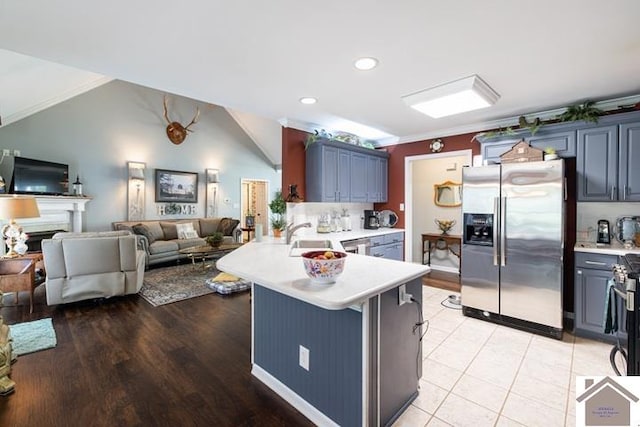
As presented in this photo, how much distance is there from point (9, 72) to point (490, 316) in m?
6.75

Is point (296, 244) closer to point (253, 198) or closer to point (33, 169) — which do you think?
point (33, 169)

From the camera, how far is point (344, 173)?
427 cm

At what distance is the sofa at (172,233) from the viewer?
5.68 metres

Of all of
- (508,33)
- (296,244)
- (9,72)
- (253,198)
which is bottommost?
(296,244)

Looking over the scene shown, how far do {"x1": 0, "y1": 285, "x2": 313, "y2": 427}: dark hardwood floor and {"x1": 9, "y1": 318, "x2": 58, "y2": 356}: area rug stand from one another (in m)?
0.08

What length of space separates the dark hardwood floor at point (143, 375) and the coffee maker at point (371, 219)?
2.56 m

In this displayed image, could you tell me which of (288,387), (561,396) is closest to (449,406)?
(561,396)

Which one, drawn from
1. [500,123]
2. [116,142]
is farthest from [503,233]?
[116,142]

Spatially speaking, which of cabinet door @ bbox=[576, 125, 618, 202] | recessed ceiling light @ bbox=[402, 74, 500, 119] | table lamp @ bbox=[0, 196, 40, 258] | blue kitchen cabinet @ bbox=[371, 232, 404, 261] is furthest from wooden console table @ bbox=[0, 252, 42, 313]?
cabinet door @ bbox=[576, 125, 618, 202]

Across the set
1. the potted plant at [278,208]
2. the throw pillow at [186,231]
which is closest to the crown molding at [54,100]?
the throw pillow at [186,231]

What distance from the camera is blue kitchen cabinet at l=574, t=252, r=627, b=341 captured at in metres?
2.68

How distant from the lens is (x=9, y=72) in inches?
146

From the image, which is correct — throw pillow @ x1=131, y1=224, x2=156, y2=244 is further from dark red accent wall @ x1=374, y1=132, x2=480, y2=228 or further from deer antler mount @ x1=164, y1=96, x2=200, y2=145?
dark red accent wall @ x1=374, y1=132, x2=480, y2=228

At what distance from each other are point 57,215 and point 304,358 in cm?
598
